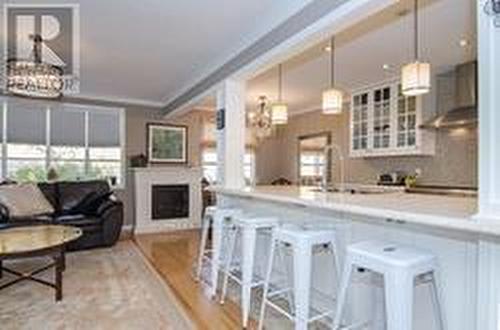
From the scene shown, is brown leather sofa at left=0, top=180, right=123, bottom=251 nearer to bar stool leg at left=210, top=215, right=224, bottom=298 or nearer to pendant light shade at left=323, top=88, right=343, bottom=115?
bar stool leg at left=210, top=215, right=224, bottom=298

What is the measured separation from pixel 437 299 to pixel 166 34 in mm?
3222

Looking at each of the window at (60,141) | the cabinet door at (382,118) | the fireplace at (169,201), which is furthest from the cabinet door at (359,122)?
the window at (60,141)

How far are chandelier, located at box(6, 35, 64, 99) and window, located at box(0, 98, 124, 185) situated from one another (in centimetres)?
290

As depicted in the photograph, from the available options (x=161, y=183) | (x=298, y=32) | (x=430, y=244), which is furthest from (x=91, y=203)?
(x=430, y=244)

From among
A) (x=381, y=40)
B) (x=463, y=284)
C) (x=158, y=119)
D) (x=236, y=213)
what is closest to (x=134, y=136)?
(x=158, y=119)

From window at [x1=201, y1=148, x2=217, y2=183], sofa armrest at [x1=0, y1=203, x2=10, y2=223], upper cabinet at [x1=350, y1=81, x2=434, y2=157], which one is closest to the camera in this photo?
sofa armrest at [x1=0, y1=203, x2=10, y2=223]

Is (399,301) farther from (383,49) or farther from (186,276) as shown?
(383,49)

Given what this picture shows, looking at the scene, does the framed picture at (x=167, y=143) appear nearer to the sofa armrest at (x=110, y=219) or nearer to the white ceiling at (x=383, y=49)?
the sofa armrest at (x=110, y=219)

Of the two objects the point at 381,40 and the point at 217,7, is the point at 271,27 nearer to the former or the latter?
the point at 217,7

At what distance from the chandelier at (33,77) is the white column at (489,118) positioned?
142 inches

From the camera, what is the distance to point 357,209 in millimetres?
2002

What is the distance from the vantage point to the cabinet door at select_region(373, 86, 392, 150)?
538 cm

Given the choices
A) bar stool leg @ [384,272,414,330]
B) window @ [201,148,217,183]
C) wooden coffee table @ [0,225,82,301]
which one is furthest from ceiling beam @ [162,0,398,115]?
window @ [201,148,217,183]

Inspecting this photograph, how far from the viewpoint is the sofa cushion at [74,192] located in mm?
5371
